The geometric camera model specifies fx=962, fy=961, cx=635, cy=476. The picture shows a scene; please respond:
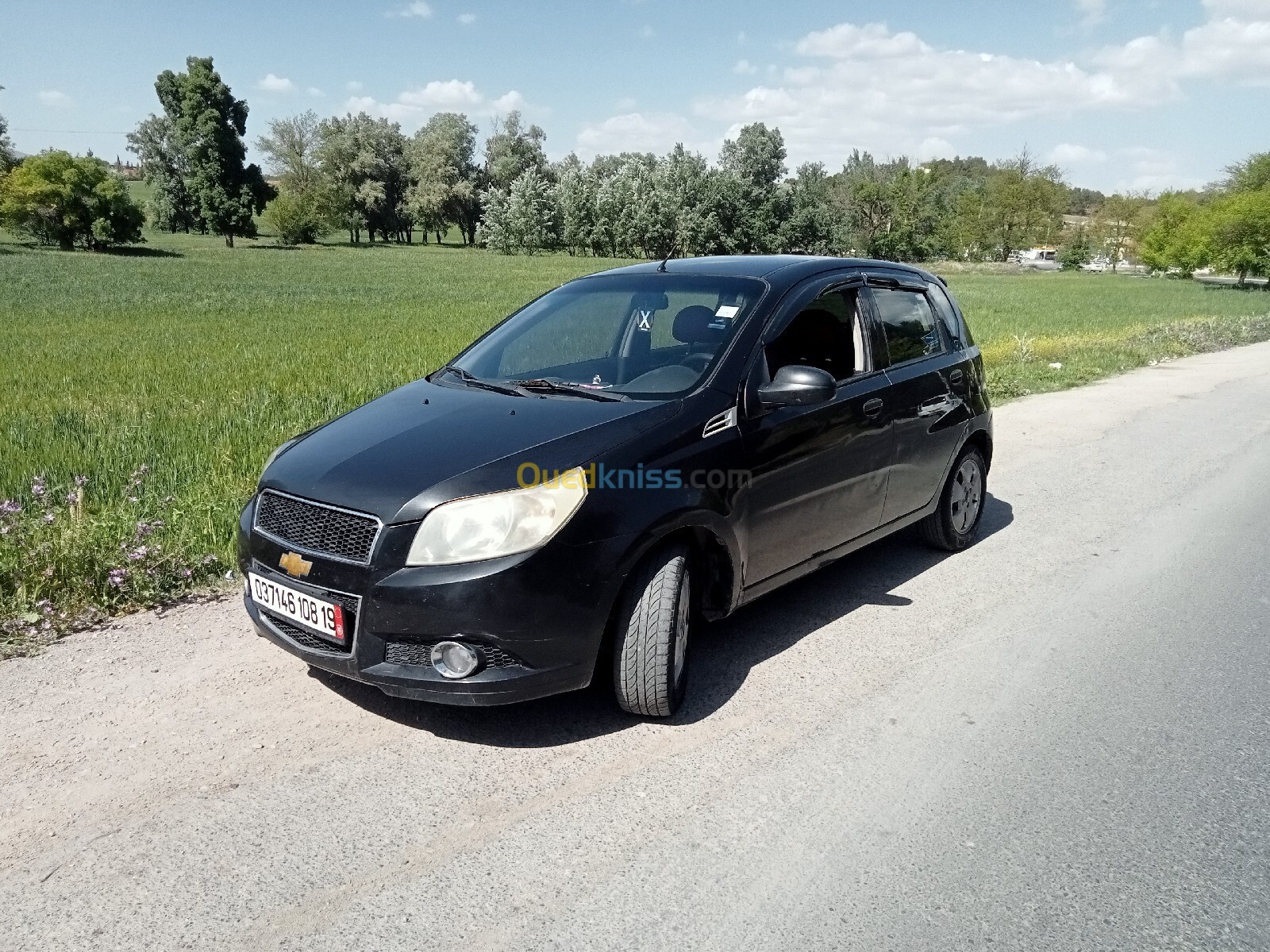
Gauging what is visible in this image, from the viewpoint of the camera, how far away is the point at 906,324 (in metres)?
5.31

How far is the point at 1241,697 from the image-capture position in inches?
159

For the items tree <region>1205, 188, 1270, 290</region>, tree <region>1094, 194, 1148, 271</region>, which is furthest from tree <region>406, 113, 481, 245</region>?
tree <region>1094, 194, 1148, 271</region>

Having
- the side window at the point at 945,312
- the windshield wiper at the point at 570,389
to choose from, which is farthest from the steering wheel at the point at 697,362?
the side window at the point at 945,312

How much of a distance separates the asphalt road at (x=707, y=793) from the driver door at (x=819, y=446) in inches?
20.8

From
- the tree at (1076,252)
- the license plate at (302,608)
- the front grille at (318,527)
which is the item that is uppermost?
the tree at (1076,252)

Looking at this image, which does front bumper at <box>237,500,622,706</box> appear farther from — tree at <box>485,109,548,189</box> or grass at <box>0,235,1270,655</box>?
tree at <box>485,109,548,189</box>

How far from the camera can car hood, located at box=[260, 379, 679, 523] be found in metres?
3.30

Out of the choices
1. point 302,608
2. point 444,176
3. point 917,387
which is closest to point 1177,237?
point 444,176

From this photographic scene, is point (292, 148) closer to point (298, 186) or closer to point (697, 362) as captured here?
point (298, 186)

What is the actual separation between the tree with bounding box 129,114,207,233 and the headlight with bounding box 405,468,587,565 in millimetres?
90435

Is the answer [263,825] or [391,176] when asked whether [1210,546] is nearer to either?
[263,825]

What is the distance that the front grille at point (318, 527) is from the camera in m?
3.28

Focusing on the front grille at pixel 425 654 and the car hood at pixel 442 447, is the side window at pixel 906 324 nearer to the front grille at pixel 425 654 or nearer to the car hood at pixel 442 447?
the car hood at pixel 442 447

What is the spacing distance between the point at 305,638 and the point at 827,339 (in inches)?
107
